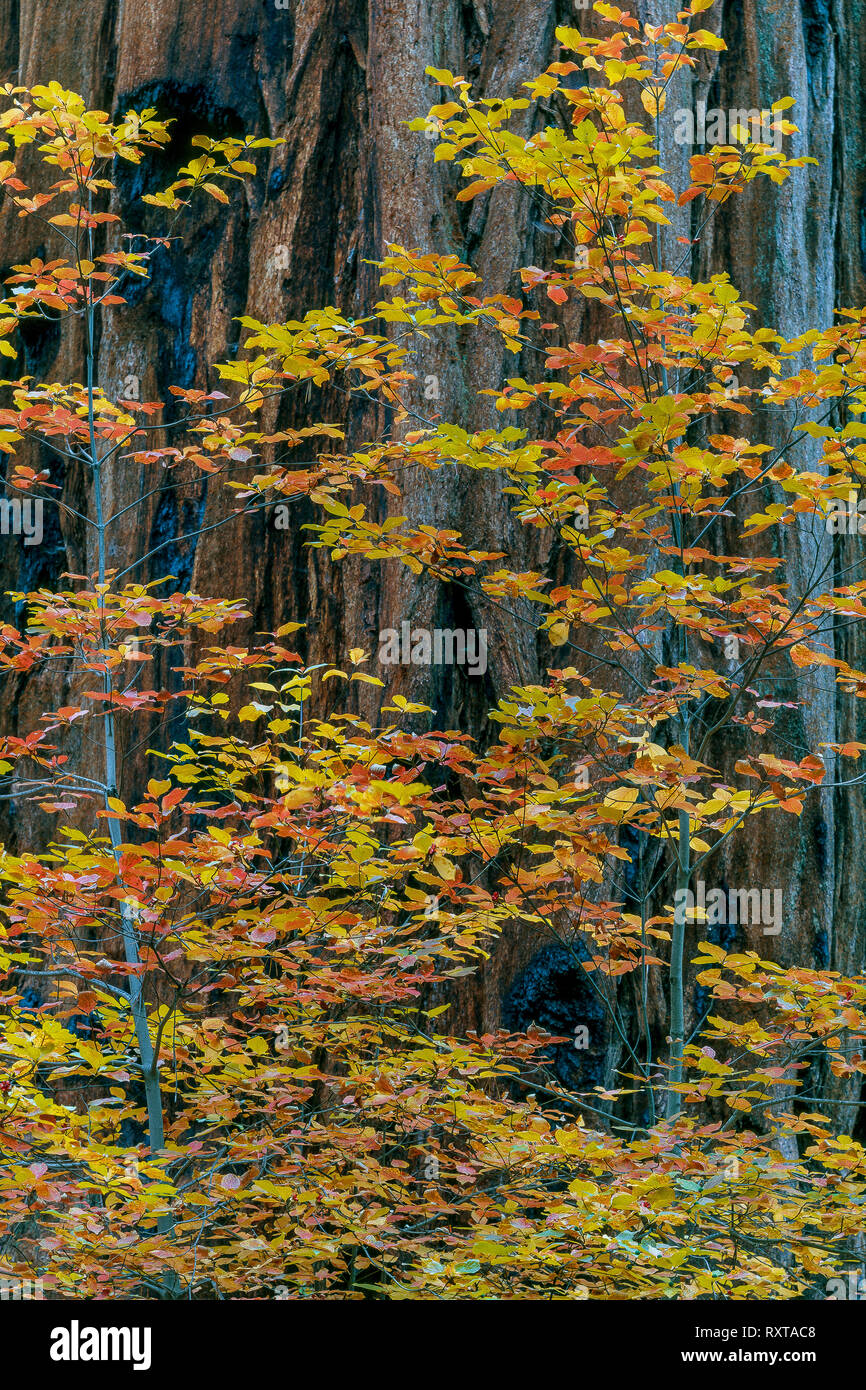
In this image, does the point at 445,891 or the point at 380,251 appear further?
the point at 380,251

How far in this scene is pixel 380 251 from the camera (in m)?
4.54

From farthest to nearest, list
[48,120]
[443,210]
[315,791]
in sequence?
[443,210], [48,120], [315,791]

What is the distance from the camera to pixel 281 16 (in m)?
4.98

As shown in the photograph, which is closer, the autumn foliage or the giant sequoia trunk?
the autumn foliage

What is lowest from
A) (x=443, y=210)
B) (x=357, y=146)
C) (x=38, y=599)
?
(x=38, y=599)

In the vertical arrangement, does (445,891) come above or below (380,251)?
below

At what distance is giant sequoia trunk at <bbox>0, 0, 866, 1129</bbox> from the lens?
439cm

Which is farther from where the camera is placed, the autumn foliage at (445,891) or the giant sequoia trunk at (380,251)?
the giant sequoia trunk at (380,251)

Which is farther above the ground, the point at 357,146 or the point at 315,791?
the point at 357,146

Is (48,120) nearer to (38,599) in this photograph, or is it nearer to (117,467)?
(38,599)

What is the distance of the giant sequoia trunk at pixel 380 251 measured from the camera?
439 centimetres
